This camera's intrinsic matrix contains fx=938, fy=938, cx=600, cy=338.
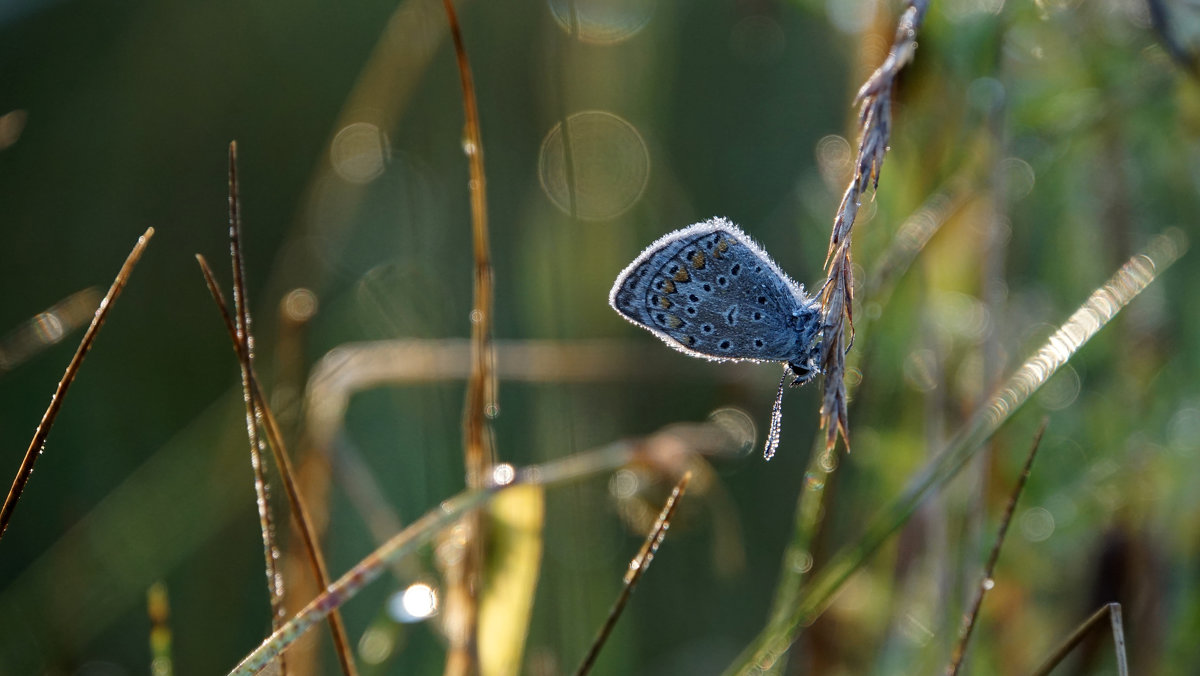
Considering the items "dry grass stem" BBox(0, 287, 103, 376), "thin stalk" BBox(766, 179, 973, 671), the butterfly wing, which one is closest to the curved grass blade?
"thin stalk" BBox(766, 179, 973, 671)

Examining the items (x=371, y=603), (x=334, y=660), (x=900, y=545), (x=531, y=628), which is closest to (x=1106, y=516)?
(x=900, y=545)

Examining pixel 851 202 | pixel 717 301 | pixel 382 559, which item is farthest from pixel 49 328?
pixel 851 202

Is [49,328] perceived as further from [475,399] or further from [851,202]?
[851,202]

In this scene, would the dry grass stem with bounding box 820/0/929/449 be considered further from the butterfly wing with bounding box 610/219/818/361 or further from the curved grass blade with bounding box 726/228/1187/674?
the butterfly wing with bounding box 610/219/818/361

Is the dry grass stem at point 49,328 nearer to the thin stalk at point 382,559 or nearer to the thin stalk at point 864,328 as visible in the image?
the thin stalk at point 382,559

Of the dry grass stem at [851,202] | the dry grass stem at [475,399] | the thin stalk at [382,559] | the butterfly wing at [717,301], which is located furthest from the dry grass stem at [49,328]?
the dry grass stem at [851,202]

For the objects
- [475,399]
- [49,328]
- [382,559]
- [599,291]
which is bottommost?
[382,559]

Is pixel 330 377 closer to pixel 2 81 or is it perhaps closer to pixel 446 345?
pixel 446 345
